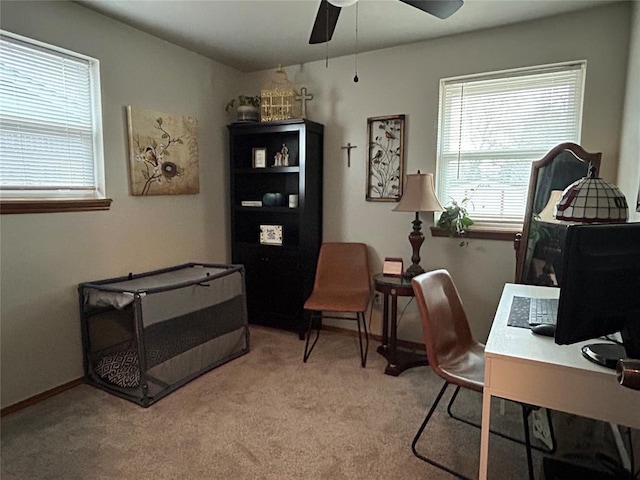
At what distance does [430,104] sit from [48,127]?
8.73 ft

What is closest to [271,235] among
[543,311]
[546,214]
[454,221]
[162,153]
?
[162,153]

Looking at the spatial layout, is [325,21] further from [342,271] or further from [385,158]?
[342,271]

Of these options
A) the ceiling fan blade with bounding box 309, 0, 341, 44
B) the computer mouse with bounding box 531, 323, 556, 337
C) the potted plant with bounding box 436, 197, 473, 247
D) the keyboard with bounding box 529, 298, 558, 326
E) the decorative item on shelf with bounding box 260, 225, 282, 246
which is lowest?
the keyboard with bounding box 529, 298, 558, 326

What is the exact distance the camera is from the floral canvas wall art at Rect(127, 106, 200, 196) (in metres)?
2.99

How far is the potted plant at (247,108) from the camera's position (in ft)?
12.2

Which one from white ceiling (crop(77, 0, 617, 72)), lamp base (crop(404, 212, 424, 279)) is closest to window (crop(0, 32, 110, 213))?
white ceiling (crop(77, 0, 617, 72))

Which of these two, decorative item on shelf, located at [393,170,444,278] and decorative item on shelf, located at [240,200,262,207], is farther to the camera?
decorative item on shelf, located at [240,200,262,207]

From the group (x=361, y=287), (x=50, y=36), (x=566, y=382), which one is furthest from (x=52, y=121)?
(x=566, y=382)

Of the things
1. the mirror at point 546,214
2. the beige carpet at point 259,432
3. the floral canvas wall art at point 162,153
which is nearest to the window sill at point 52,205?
the floral canvas wall art at point 162,153

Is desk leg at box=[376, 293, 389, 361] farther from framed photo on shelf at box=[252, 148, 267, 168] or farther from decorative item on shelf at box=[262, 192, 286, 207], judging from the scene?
framed photo on shelf at box=[252, 148, 267, 168]

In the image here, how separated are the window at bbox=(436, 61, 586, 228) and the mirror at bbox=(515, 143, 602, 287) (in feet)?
0.86

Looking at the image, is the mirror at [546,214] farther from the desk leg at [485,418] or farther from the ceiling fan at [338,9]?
the desk leg at [485,418]

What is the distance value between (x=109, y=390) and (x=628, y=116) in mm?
3628

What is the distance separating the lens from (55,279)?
2568mm
